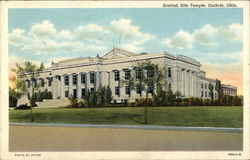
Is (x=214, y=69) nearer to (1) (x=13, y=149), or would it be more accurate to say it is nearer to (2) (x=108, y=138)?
(2) (x=108, y=138)

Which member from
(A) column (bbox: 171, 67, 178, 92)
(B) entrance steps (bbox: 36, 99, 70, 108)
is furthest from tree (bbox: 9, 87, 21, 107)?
(A) column (bbox: 171, 67, 178, 92)

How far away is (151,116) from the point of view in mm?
14695

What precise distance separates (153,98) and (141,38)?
2.59 metres

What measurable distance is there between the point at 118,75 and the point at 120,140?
3796 mm

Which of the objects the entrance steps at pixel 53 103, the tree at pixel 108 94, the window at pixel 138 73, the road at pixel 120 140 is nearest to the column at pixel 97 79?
the tree at pixel 108 94

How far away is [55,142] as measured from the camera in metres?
13.5

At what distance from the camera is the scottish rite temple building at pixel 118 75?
1475 cm

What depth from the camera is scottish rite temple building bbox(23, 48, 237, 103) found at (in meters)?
14.8

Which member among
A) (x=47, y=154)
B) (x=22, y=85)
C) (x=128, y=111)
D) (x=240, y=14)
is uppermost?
(x=240, y=14)

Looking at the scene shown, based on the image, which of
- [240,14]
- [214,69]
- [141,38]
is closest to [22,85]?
[141,38]

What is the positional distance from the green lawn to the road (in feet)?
1.84

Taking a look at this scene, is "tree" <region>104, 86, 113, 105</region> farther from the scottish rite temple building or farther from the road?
the road

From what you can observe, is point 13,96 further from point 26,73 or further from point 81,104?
point 81,104

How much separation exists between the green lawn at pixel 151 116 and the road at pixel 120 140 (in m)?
0.56
